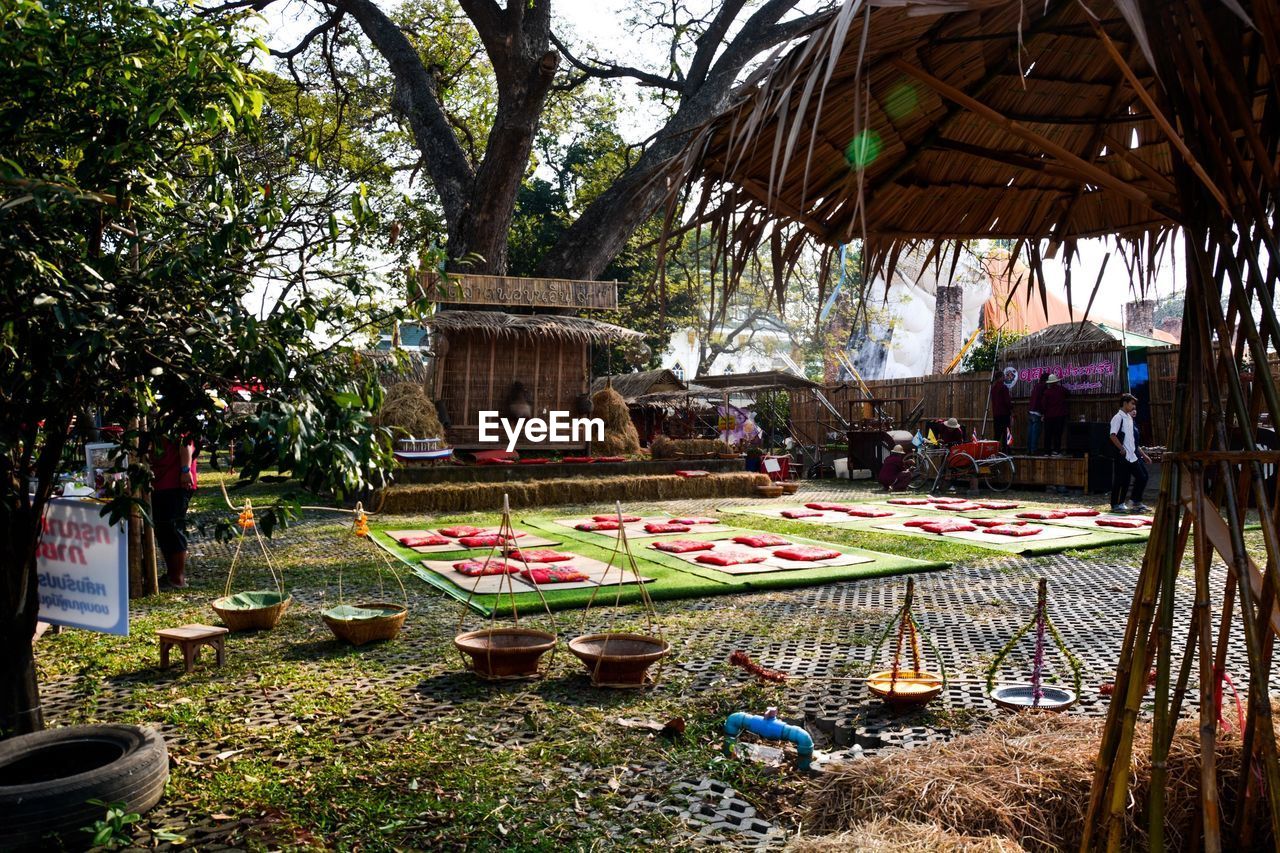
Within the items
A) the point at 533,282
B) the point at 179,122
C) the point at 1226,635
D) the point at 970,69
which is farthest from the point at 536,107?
the point at 1226,635

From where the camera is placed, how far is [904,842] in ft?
7.75

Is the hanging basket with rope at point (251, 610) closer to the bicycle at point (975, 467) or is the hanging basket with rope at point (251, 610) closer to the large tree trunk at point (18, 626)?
the large tree trunk at point (18, 626)

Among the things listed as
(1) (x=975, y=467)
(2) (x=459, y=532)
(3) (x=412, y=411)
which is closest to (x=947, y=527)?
(1) (x=975, y=467)

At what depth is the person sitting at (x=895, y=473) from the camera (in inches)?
671

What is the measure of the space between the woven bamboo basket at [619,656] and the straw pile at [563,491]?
873 centimetres

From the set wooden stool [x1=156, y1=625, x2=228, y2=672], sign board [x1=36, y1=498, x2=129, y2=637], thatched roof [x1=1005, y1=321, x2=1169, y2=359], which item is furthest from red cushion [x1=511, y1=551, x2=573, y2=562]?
thatched roof [x1=1005, y1=321, x2=1169, y2=359]

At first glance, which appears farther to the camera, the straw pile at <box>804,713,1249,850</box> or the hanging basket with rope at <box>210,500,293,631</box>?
the hanging basket with rope at <box>210,500,293,631</box>

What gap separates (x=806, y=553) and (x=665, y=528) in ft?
8.21

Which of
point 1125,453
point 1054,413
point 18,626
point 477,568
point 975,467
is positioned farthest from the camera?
point 1054,413

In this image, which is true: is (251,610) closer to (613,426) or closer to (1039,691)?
(1039,691)

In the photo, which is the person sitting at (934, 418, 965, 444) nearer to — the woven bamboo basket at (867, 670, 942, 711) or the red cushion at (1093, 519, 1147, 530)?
the red cushion at (1093, 519, 1147, 530)

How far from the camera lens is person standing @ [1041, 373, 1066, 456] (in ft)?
55.5

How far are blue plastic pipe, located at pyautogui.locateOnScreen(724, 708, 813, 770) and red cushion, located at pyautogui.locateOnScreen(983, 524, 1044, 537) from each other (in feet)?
23.4

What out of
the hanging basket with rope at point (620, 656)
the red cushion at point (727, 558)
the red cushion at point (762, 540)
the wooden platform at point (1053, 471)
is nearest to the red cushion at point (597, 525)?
the red cushion at point (762, 540)
